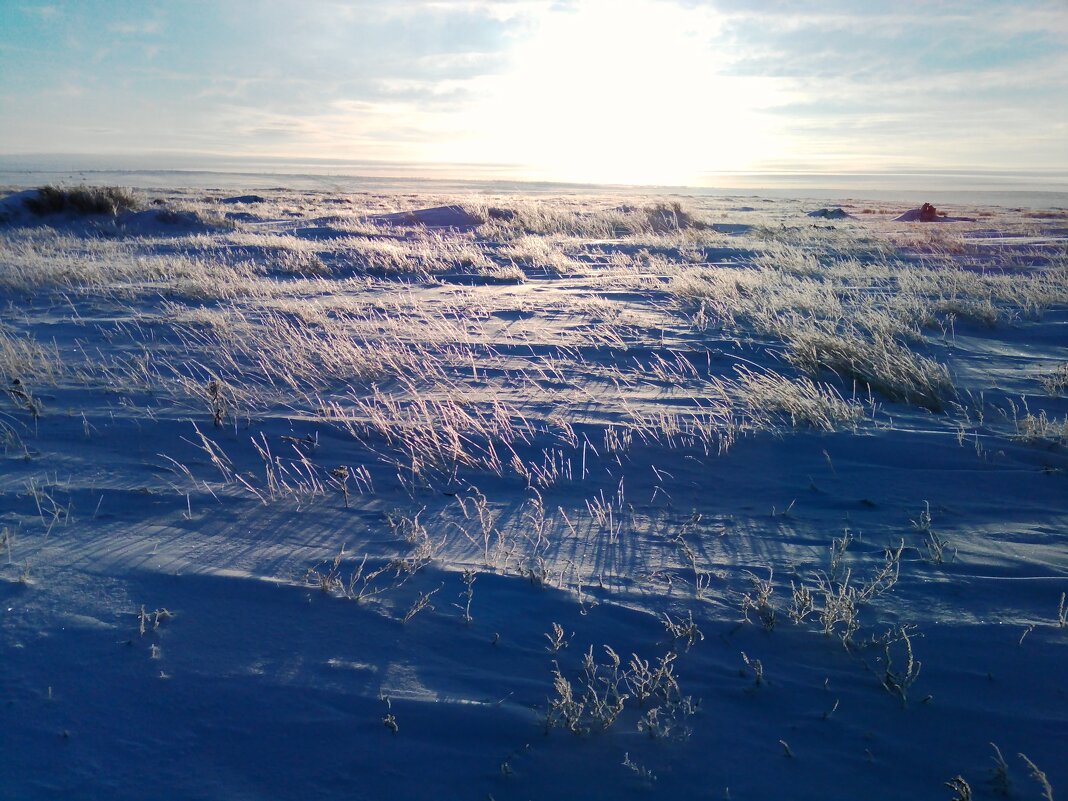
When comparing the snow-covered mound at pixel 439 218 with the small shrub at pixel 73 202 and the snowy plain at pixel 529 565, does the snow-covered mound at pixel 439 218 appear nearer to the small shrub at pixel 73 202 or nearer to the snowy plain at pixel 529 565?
the small shrub at pixel 73 202

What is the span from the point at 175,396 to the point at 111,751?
3790mm

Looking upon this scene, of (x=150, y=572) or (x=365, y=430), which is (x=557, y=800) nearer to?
(x=150, y=572)

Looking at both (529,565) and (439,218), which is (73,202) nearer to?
(439,218)

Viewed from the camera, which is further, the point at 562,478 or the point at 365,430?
the point at 365,430

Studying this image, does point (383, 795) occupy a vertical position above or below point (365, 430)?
below

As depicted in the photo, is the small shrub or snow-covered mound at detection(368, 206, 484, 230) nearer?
the small shrub

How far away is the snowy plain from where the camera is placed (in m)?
2.08

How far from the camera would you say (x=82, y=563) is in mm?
2959

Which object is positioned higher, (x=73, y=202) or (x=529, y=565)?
(x=73, y=202)

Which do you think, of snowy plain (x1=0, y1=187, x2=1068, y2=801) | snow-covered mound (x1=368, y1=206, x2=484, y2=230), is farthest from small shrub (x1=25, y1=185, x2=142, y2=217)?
snowy plain (x1=0, y1=187, x2=1068, y2=801)

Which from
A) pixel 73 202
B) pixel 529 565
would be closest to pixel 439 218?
pixel 73 202

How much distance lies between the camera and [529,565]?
3096 millimetres

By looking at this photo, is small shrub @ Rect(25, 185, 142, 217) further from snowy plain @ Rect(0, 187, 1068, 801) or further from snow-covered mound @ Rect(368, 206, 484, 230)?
snowy plain @ Rect(0, 187, 1068, 801)

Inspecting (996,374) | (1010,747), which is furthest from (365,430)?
(996,374)
